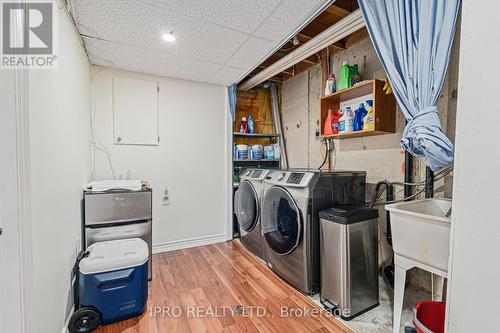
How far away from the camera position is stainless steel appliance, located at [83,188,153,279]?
181 centimetres

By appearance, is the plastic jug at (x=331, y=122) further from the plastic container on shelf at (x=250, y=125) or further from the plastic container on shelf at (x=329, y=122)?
the plastic container on shelf at (x=250, y=125)

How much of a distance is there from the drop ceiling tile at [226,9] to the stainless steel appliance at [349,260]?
1535 millimetres

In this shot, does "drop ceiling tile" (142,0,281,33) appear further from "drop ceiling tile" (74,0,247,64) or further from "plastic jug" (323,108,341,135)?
"plastic jug" (323,108,341,135)

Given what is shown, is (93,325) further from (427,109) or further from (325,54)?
(325,54)

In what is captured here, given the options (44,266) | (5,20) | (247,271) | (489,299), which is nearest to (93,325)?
(44,266)

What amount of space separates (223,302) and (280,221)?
2.66ft

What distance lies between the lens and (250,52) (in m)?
2.13

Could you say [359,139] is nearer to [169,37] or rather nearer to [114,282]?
A: [169,37]

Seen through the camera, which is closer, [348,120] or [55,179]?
[55,179]

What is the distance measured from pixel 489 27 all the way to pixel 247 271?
2.27 meters

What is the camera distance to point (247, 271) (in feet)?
7.13

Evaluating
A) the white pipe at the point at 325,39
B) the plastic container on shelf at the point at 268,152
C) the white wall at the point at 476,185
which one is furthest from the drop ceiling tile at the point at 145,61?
the white wall at the point at 476,185

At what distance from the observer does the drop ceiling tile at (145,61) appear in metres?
2.00

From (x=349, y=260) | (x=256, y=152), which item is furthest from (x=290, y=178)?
(x=256, y=152)
